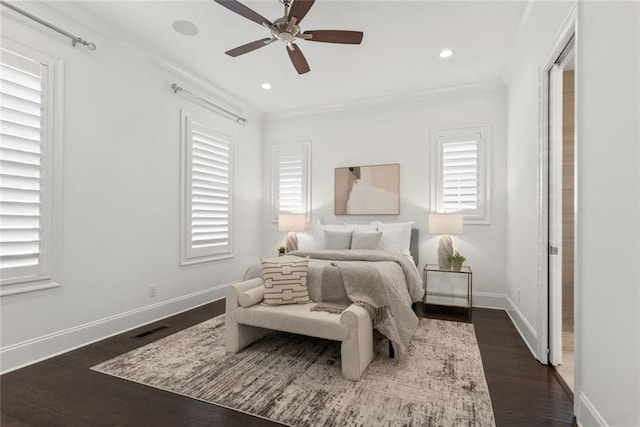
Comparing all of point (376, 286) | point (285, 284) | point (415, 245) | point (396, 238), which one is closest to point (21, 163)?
point (285, 284)

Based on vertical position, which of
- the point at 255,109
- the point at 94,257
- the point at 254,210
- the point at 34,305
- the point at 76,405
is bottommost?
the point at 76,405

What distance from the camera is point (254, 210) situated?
532 centimetres

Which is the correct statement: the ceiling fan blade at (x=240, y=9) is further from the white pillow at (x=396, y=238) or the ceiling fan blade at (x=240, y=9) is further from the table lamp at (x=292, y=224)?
the table lamp at (x=292, y=224)

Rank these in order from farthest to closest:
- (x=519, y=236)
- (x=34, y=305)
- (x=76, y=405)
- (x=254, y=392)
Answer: (x=519, y=236) < (x=34, y=305) < (x=254, y=392) < (x=76, y=405)

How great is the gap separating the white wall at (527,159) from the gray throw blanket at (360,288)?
1.30m

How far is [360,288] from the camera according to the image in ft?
8.46

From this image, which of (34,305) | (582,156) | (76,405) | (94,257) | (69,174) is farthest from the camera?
(94,257)

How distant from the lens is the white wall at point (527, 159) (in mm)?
2526

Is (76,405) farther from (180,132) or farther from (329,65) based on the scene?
(329,65)

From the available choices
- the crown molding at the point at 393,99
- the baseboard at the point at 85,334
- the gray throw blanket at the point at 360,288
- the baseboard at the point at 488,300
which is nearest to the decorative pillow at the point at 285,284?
the gray throw blanket at the point at 360,288

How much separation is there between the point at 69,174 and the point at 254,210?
2818 mm

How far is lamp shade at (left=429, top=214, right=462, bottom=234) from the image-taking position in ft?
12.8

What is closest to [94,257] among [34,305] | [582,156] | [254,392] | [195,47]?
[34,305]

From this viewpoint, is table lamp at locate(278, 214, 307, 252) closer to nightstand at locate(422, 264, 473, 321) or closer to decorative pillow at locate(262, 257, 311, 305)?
nightstand at locate(422, 264, 473, 321)
